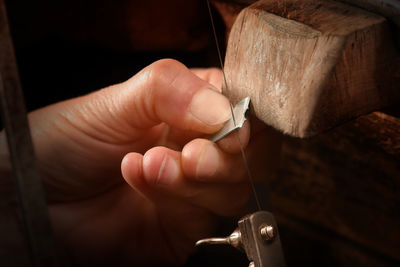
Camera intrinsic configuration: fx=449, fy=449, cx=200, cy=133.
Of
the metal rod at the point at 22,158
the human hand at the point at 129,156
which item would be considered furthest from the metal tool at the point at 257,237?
the metal rod at the point at 22,158

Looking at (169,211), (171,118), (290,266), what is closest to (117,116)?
(171,118)

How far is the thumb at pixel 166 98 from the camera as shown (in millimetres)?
720

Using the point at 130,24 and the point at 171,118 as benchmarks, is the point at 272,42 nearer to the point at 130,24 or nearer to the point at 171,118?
the point at 171,118

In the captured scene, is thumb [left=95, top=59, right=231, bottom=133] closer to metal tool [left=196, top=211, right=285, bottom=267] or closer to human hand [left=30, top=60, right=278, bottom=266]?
human hand [left=30, top=60, right=278, bottom=266]

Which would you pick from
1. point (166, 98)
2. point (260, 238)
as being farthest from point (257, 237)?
point (166, 98)

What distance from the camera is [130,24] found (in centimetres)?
105

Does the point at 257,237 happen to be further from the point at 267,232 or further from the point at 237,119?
the point at 237,119

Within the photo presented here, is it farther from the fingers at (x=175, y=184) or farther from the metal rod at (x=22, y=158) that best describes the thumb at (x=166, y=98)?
the metal rod at (x=22, y=158)

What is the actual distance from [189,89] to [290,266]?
74cm

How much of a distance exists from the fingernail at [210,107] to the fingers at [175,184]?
0.24 feet

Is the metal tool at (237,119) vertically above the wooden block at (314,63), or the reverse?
the wooden block at (314,63)

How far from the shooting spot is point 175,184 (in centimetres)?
75

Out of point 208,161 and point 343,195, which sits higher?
point 208,161

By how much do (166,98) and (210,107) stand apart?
3.5 inches
